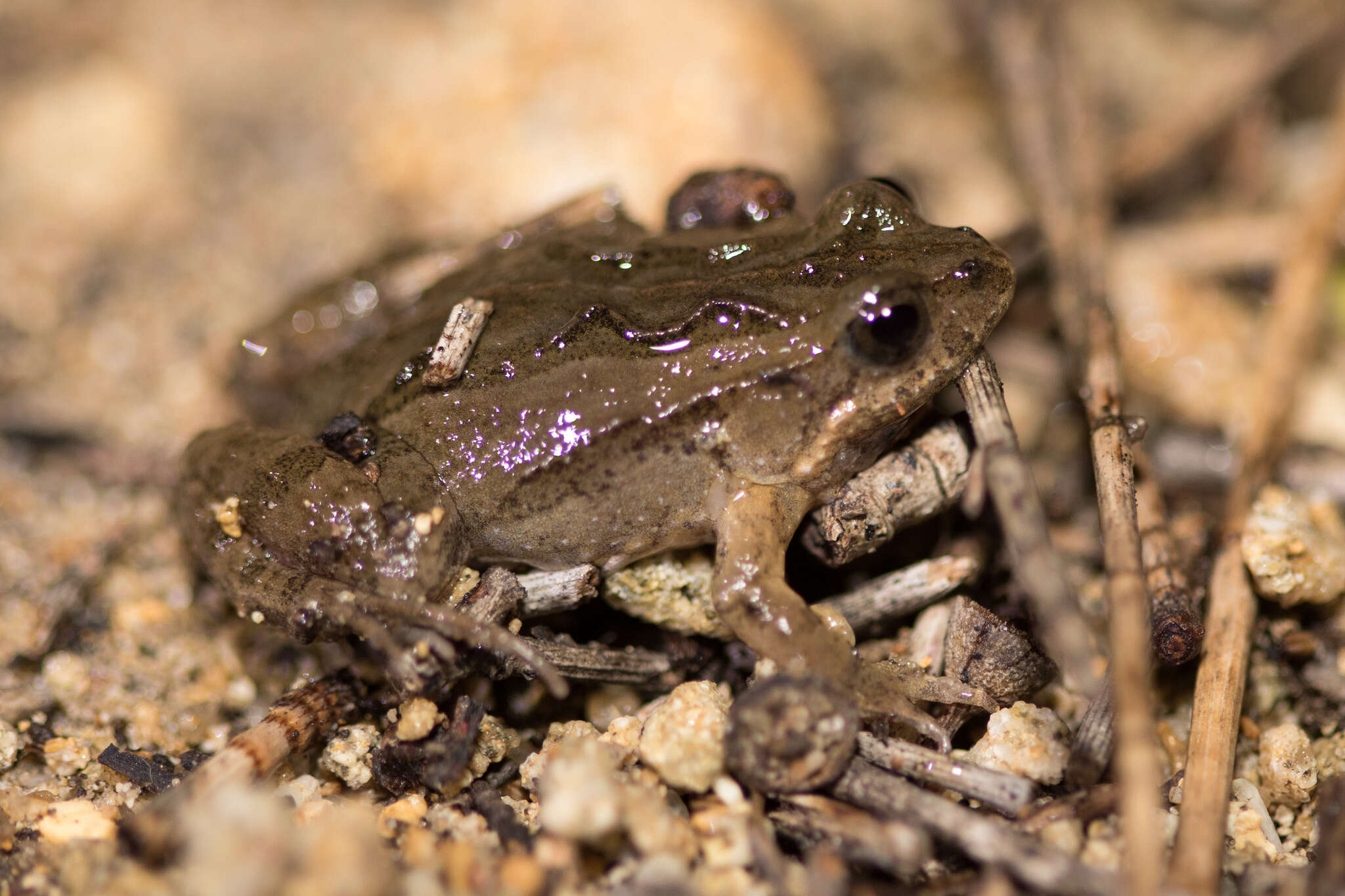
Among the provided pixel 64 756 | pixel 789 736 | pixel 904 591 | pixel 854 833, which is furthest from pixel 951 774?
pixel 64 756

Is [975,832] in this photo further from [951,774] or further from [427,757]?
[427,757]

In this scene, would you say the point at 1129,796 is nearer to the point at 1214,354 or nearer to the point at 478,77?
the point at 1214,354

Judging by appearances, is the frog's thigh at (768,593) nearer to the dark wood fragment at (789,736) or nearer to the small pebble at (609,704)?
the dark wood fragment at (789,736)

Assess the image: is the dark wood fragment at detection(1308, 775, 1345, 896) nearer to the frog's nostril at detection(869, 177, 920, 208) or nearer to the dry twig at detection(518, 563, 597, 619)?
the dry twig at detection(518, 563, 597, 619)

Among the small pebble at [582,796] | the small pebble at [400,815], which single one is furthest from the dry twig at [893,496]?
the small pebble at [400,815]

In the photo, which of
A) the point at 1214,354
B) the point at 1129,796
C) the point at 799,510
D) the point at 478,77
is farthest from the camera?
the point at 478,77

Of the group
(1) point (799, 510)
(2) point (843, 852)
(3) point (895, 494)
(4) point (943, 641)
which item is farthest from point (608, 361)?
(2) point (843, 852)
